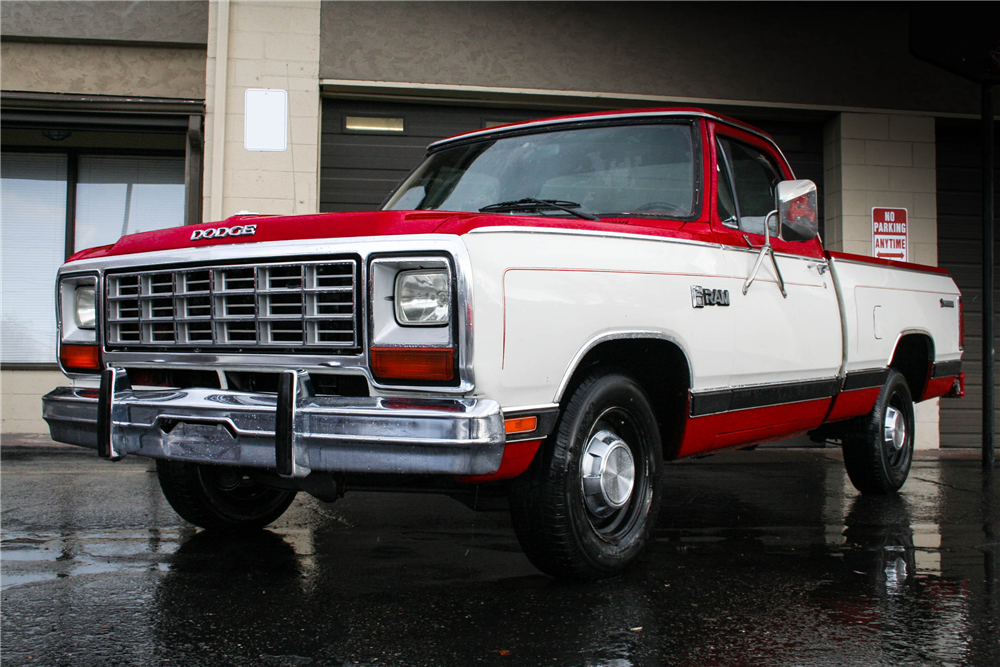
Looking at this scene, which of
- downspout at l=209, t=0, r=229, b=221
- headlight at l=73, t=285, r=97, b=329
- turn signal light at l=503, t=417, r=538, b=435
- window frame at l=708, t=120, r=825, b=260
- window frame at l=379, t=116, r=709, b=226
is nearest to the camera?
turn signal light at l=503, t=417, r=538, b=435

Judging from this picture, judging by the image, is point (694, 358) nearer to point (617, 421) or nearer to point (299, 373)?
point (617, 421)

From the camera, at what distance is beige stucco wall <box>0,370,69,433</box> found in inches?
344

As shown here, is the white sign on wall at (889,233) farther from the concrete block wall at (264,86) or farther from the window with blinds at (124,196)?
the window with blinds at (124,196)

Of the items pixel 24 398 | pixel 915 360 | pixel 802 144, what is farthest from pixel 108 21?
pixel 915 360

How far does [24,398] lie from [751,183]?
7312mm

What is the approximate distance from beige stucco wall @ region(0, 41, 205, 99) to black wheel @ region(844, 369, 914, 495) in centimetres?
671

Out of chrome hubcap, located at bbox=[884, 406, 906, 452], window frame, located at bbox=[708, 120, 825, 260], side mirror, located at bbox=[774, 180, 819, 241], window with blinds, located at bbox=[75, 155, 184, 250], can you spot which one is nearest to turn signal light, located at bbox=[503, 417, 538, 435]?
window frame, located at bbox=[708, 120, 825, 260]

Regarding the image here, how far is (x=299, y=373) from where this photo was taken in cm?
311

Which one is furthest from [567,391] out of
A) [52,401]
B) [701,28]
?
[701,28]

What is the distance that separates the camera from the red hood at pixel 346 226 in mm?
3043

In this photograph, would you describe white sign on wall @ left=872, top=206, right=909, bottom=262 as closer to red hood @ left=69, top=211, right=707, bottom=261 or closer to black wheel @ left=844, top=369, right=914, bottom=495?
black wheel @ left=844, top=369, right=914, bottom=495

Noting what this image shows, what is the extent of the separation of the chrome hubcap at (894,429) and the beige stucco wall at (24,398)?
23.5 feet

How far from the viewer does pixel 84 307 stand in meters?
3.93

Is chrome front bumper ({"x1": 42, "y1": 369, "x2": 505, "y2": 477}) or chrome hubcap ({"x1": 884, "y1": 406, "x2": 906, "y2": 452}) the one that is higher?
chrome front bumper ({"x1": 42, "y1": 369, "x2": 505, "y2": 477})
